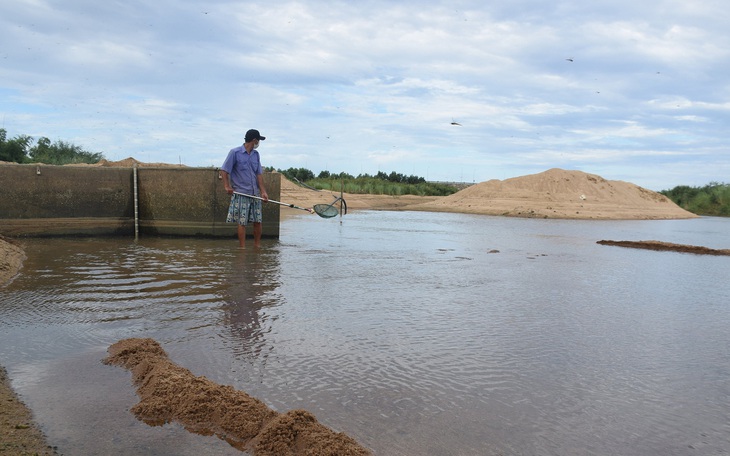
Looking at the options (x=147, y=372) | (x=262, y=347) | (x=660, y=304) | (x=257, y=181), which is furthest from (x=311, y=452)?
(x=257, y=181)

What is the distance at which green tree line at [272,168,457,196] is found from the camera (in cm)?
3830

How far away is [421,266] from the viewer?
8.48 meters

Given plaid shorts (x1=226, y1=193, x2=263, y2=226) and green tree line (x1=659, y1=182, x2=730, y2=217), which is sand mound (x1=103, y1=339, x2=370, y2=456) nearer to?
plaid shorts (x1=226, y1=193, x2=263, y2=226)

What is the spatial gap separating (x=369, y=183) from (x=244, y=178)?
31.1 metres

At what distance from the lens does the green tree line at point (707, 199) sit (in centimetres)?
3719

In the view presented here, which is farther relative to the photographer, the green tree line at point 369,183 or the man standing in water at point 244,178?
the green tree line at point 369,183

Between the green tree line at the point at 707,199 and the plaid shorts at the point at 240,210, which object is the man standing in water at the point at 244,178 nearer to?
the plaid shorts at the point at 240,210

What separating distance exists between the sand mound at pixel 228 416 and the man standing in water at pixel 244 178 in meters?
6.21

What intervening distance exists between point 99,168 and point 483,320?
8.99m

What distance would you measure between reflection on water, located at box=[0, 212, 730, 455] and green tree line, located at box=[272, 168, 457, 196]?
28688 mm

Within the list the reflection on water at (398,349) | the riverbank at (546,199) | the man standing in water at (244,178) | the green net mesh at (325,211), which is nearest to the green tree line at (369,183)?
the riverbank at (546,199)

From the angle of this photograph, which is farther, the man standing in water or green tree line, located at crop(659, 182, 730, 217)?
green tree line, located at crop(659, 182, 730, 217)

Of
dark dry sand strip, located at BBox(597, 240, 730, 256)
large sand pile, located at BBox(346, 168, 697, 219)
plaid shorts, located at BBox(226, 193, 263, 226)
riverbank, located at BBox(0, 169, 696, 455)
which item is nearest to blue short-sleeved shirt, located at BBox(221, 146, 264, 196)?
plaid shorts, located at BBox(226, 193, 263, 226)

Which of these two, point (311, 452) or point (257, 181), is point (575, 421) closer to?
point (311, 452)
